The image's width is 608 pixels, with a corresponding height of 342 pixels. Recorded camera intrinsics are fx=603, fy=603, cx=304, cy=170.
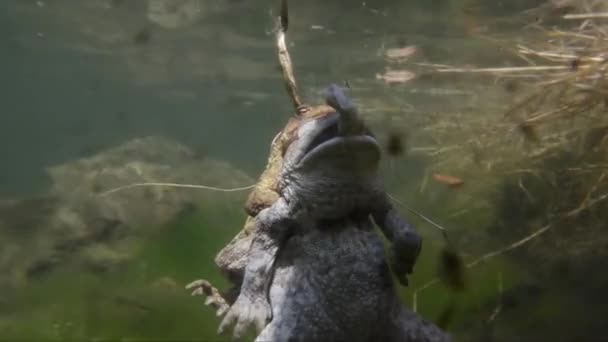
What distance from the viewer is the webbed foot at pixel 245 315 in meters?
2.85

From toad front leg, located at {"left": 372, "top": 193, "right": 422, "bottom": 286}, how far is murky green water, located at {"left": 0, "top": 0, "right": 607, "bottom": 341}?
5.52ft

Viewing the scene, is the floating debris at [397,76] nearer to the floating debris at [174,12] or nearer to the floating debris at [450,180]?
the floating debris at [450,180]

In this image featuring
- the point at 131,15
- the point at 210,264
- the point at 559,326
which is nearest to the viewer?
the point at 559,326

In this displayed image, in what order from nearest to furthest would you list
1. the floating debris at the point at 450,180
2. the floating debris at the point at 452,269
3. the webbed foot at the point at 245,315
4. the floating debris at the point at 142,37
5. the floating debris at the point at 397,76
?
the webbed foot at the point at 245,315 → the floating debris at the point at 452,269 → the floating debris at the point at 450,180 → the floating debris at the point at 397,76 → the floating debris at the point at 142,37

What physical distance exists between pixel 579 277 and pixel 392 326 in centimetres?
389

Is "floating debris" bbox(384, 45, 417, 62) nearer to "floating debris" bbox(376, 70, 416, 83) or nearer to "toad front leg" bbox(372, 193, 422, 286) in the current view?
"floating debris" bbox(376, 70, 416, 83)

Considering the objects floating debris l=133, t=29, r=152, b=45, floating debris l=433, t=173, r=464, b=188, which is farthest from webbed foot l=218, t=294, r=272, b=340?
floating debris l=133, t=29, r=152, b=45

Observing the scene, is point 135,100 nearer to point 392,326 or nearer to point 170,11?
point 170,11

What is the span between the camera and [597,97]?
17.1 feet

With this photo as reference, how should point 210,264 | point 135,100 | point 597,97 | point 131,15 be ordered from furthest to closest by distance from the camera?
point 135,100, point 131,15, point 210,264, point 597,97

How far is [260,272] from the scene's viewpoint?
2.91 metres

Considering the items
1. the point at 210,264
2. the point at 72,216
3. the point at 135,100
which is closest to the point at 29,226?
the point at 72,216

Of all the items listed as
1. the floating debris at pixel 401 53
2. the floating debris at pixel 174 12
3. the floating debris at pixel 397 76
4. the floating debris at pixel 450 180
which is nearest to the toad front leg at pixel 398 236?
the floating debris at pixel 450 180

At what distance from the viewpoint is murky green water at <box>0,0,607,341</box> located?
251 inches
